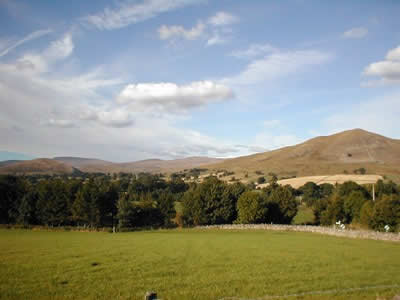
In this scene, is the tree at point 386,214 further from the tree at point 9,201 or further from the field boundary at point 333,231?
the tree at point 9,201

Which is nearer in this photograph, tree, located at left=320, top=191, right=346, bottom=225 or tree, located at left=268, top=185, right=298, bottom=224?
tree, located at left=320, top=191, right=346, bottom=225

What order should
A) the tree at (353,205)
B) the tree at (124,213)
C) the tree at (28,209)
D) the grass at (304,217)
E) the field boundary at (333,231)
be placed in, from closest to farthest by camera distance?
the field boundary at (333,231)
the tree at (353,205)
the tree at (124,213)
the tree at (28,209)
the grass at (304,217)

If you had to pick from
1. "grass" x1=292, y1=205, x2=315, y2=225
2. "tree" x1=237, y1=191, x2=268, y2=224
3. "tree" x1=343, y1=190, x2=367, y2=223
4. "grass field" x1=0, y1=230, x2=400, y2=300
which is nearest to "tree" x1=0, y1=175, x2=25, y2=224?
"tree" x1=237, y1=191, x2=268, y2=224

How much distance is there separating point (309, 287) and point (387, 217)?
61.8 m

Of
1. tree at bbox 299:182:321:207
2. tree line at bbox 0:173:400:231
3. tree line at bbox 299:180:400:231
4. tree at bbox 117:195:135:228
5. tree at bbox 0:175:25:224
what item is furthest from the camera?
tree at bbox 299:182:321:207

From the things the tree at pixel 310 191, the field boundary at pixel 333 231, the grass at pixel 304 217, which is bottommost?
the grass at pixel 304 217

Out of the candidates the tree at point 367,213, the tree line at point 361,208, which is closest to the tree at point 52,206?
the tree line at point 361,208

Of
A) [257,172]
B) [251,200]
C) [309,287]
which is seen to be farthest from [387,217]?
[257,172]

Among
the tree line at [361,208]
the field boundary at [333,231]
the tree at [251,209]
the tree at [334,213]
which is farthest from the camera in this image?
the tree at [334,213]

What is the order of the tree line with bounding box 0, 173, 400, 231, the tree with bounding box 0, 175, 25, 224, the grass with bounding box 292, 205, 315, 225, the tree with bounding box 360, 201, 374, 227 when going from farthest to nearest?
the grass with bounding box 292, 205, 315, 225
the tree with bounding box 0, 175, 25, 224
the tree line with bounding box 0, 173, 400, 231
the tree with bounding box 360, 201, 374, 227

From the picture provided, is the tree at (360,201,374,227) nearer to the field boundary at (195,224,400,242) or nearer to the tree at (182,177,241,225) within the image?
the field boundary at (195,224,400,242)

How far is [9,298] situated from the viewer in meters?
15.4

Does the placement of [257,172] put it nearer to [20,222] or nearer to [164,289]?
[20,222]

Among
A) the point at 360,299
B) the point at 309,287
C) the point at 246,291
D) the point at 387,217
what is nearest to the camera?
the point at 360,299
